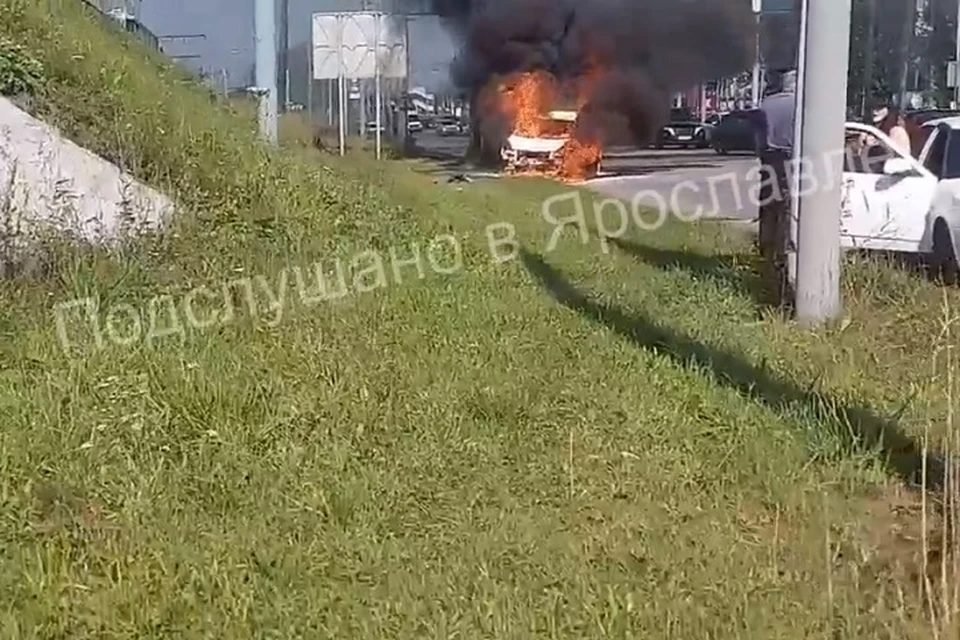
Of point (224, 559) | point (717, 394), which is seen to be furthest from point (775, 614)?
point (717, 394)

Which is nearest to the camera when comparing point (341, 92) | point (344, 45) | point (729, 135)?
point (344, 45)

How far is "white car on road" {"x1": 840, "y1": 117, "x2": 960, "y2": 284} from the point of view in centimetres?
1080

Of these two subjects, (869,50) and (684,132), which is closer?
(869,50)

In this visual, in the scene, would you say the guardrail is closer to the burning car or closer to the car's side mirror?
the car's side mirror

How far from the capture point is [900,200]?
10938mm

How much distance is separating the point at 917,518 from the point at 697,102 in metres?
32.0

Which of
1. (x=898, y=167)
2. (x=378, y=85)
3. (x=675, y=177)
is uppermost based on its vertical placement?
(x=378, y=85)

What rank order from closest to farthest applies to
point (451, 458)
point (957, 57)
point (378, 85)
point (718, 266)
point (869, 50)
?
point (451, 458)
point (718, 266)
point (378, 85)
point (957, 57)
point (869, 50)

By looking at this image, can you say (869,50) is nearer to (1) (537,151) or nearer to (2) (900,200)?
(1) (537,151)

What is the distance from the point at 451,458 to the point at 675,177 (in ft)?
68.1

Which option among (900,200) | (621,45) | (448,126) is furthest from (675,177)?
Answer: (448,126)

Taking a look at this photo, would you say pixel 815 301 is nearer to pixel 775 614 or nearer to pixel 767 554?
pixel 767 554

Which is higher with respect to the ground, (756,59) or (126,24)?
(756,59)

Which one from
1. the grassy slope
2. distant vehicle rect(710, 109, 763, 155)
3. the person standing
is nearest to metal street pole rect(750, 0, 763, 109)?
distant vehicle rect(710, 109, 763, 155)
